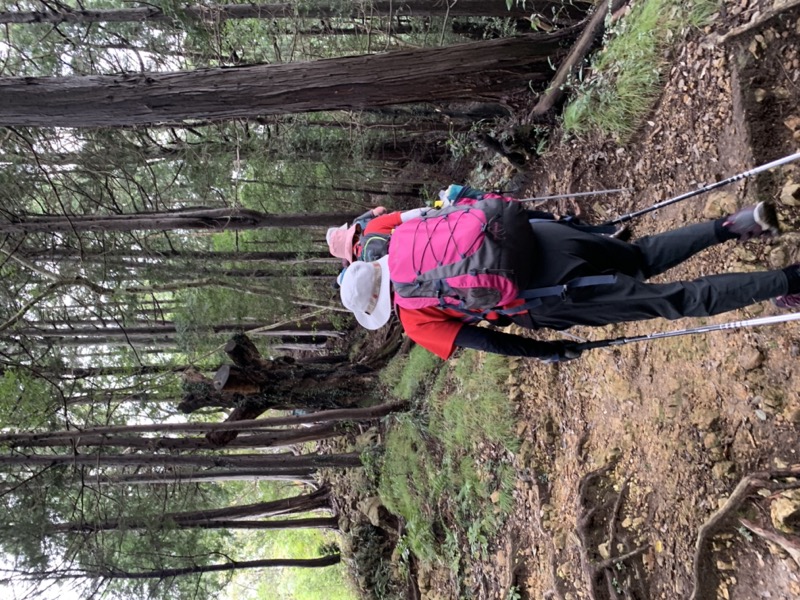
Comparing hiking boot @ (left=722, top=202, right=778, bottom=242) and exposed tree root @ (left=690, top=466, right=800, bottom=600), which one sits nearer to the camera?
hiking boot @ (left=722, top=202, right=778, bottom=242)

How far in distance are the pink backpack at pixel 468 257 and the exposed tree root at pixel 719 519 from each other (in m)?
1.96

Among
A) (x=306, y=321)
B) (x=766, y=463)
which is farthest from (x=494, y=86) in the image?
(x=306, y=321)

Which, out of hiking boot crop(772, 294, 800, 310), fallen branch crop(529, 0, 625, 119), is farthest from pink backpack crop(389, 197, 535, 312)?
fallen branch crop(529, 0, 625, 119)

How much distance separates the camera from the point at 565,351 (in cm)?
354

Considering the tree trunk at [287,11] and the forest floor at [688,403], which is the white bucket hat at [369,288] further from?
the tree trunk at [287,11]

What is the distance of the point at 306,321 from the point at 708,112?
968 centimetres

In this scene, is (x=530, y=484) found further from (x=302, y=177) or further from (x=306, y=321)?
(x=306, y=321)

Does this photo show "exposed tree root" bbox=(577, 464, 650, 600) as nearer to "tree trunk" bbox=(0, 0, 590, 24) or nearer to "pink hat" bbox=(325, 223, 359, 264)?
"pink hat" bbox=(325, 223, 359, 264)

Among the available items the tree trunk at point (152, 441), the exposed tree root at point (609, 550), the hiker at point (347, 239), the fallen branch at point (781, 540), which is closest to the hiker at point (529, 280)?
the hiker at point (347, 239)

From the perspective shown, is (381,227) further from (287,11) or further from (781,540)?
(287,11)

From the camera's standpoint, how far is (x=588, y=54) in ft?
18.6

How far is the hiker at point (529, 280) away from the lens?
115 inches

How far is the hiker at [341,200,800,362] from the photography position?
9.62 ft

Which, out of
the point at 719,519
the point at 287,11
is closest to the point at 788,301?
the point at 719,519
